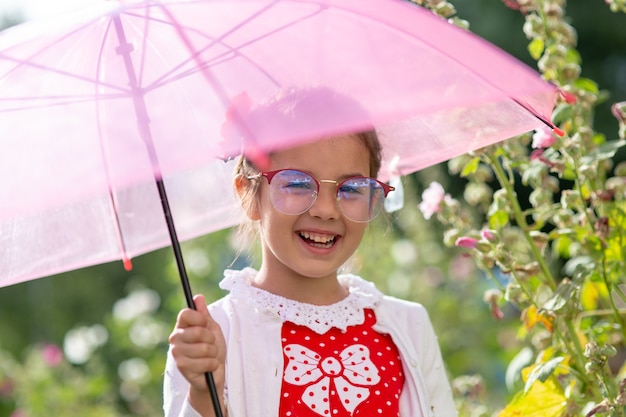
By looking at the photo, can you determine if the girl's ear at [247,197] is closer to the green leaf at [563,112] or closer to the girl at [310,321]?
the girl at [310,321]

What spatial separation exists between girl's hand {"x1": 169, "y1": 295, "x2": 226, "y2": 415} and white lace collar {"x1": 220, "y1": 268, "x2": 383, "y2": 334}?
0.89 feet

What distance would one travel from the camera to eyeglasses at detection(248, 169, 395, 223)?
189 cm

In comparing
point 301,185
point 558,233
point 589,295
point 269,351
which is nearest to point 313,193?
point 301,185

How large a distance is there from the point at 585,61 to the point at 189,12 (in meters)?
9.35

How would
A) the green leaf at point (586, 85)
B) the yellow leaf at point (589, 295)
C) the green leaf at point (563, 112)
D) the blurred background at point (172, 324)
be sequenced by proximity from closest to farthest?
the green leaf at point (563, 112) → the green leaf at point (586, 85) → the yellow leaf at point (589, 295) → the blurred background at point (172, 324)

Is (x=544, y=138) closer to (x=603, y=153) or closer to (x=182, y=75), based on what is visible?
(x=603, y=153)

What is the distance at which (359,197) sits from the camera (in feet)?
6.37

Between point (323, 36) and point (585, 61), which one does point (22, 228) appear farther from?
point (585, 61)

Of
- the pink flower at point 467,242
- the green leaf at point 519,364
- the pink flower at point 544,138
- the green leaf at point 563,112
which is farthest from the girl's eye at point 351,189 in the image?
the green leaf at point 519,364

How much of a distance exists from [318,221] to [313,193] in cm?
7

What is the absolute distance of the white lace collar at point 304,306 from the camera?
2.02 m

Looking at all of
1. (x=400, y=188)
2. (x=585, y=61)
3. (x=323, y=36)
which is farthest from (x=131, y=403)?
(x=585, y=61)

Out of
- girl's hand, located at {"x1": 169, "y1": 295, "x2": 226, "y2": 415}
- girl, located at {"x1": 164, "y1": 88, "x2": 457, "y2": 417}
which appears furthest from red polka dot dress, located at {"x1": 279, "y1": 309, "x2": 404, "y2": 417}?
girl's hand, located at {"x1": 169, "y1": 295, "x2": 226, "y2": 415}

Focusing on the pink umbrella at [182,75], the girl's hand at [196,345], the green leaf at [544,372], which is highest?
the pink umbrella at [182,75]
